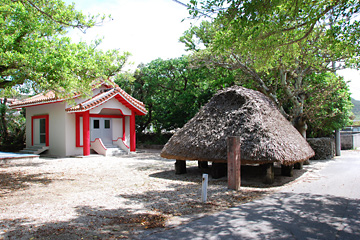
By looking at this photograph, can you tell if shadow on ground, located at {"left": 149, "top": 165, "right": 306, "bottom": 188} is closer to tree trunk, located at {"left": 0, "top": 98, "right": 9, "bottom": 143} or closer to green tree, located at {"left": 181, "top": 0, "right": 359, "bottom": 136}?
green tree, located at {"left": 181, "top": 0, "right": 359, "bottom": 136}

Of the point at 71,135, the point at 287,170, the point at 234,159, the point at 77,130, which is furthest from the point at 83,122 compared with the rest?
the point at 287,170

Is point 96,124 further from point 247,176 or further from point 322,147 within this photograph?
point 322,147

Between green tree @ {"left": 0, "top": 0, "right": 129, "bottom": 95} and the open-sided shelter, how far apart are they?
648 centimetres

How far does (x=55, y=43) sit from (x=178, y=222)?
797cm

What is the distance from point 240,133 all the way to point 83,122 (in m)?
11.6

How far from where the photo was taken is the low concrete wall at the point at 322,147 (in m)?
17.3

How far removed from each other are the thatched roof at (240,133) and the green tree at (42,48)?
453 cm

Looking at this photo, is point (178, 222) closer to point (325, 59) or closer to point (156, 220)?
point (156, 220)

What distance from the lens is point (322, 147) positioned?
57.0 feet

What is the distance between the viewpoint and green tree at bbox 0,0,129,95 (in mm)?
8727

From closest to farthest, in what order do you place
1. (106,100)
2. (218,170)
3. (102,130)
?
1. (218,170)
2. (106,100)
3. (102,130)

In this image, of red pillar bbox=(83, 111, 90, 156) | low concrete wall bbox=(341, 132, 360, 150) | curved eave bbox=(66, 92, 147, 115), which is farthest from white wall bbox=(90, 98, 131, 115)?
low concrete wall bbox=(341, 132, 360, 150)

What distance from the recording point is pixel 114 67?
1457cm

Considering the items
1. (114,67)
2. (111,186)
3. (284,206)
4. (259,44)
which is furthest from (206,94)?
(284,206)
